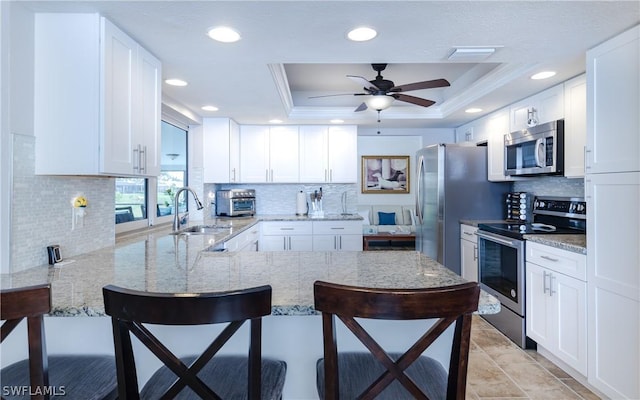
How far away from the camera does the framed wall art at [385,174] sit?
5.42 metres

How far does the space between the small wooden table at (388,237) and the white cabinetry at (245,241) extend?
1581 millimetres

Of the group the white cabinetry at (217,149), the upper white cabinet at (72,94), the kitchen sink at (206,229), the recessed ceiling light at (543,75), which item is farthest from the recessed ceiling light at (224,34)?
the white cabinetry at (217,149)

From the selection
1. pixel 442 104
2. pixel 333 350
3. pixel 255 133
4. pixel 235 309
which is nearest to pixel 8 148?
pixel 235 309

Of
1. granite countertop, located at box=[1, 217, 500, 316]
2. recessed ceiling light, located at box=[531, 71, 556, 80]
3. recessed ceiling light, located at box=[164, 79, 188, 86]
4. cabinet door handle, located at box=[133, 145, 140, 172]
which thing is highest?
recessed ceiling light, located at box=[531, 71, 556, 80]

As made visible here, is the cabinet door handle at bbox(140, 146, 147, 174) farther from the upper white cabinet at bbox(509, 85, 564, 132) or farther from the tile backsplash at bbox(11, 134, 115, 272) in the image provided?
the upper white cabinet at bbox(509, 85, 564, 132)

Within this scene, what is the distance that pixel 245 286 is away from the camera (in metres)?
1.29

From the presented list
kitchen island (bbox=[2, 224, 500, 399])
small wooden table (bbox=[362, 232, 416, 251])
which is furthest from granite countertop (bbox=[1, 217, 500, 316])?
small wooden table (bbox=[362, 232, 416, 251])

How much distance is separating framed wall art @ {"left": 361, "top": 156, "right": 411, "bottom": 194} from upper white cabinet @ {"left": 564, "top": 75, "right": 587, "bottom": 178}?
108 inches

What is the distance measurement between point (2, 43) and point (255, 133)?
315 centimetres

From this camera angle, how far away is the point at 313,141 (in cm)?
457

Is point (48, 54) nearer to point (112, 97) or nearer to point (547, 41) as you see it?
point (112, 97)

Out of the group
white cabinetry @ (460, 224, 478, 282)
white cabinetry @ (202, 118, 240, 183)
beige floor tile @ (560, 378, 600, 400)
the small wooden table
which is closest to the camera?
beige floor tile @ (560, 378, 600, 400)

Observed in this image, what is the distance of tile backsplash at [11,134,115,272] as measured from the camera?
1.54m

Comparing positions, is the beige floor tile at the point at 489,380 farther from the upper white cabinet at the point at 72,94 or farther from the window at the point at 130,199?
the window at the point at 130,199
